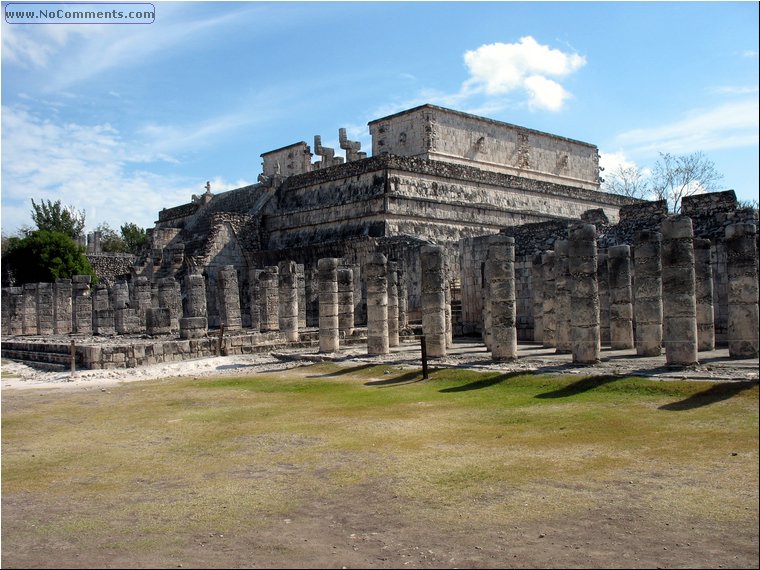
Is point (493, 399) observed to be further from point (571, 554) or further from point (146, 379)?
point (146, 379)

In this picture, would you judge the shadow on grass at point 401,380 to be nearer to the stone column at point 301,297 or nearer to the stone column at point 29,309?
the stone column at point 301,297

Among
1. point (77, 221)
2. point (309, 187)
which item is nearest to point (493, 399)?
point (309, 187)

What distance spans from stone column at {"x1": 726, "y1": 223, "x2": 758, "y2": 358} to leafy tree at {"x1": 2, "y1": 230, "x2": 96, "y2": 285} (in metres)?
33.4

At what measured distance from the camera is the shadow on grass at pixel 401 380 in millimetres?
12176

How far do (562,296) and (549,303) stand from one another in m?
1.52

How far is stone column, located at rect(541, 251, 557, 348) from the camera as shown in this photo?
1619 centimetres

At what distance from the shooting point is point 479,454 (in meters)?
7.13

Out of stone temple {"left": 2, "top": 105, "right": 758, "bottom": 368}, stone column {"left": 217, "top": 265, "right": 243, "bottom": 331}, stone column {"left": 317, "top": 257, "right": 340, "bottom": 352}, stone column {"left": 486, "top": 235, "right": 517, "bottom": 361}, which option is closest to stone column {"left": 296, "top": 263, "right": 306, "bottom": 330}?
stone temple {"left": 2, "top": 105, "right": 758, "bottom": 368}

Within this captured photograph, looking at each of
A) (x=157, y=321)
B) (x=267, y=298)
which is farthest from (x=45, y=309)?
(x=267, y=298)

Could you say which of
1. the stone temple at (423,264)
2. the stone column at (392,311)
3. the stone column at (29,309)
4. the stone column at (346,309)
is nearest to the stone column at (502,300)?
the stone temple at (423,264)

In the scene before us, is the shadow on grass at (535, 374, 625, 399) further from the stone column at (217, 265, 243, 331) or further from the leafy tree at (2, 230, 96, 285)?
the leafy tree at (2, 230, 96, 285)

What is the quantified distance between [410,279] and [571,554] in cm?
1930

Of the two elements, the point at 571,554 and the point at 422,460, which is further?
the point at 422,460

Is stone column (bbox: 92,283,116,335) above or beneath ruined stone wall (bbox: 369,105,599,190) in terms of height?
beneath
